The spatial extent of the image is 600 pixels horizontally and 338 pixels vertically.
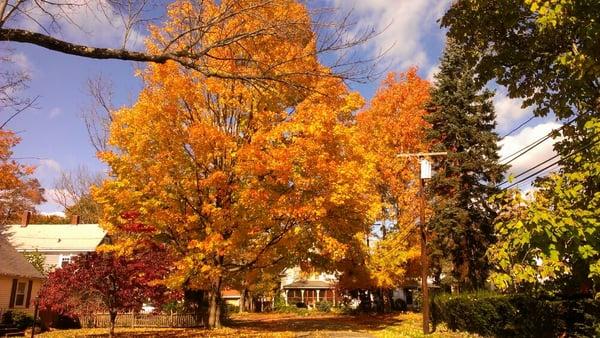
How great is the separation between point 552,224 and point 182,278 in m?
13.3

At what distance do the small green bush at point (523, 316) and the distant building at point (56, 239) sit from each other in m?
27.2

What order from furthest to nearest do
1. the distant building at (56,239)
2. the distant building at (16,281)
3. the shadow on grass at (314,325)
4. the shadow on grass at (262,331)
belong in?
1. the distant building at (56,239)
2. the distant building at (16,281)
3. the shadow on grass at (314,325)
4. the shadow on grass at (262,331)

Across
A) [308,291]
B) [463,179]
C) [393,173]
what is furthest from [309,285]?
[463,179]

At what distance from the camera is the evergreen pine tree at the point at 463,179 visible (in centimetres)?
2947

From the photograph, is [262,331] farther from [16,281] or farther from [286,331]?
[16,281]

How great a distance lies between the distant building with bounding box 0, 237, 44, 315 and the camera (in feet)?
86.9

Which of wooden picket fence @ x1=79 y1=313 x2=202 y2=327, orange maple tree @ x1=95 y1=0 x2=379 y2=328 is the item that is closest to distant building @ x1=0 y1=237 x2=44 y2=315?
wooden picket fence @ x1=79 y1=313 x2=202 y2=327

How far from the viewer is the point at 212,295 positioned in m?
23.7

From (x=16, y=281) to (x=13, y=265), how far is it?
1.00 metres

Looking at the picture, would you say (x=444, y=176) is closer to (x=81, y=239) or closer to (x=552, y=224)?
(x=552, y=224)

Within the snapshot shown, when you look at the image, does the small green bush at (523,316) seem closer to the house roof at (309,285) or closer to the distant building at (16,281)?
the distant building at (16,281)

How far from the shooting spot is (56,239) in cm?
3872

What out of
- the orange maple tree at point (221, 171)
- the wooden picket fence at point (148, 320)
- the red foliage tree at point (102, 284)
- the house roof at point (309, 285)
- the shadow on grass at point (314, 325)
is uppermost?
the orange maple tree at point (221, 171)

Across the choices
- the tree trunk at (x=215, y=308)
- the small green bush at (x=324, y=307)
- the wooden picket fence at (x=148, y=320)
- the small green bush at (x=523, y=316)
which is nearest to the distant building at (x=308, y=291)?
the small green bush at (x=324, y=307)
